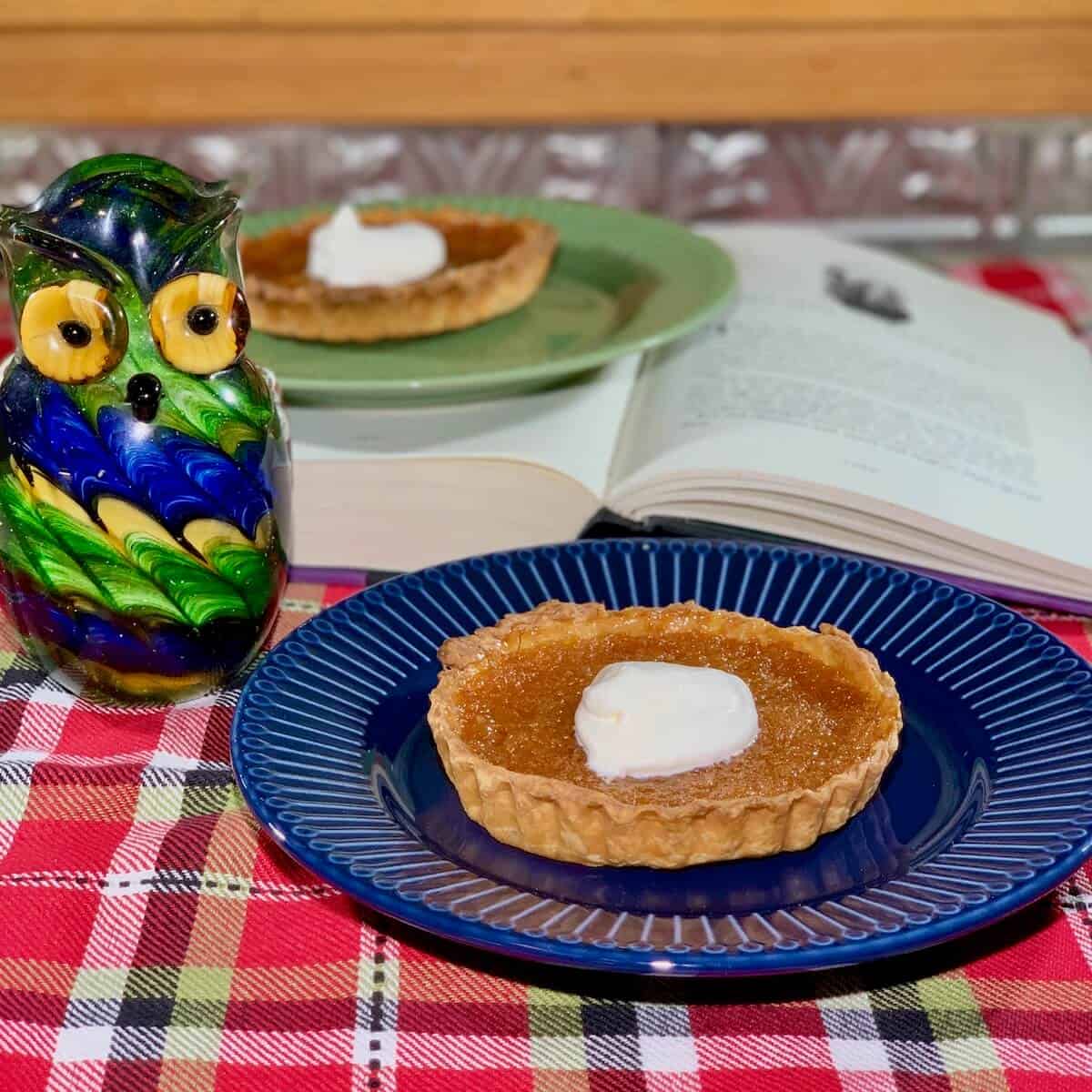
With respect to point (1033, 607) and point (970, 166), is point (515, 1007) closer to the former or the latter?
point (1033, 607)

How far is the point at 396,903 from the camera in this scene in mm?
789

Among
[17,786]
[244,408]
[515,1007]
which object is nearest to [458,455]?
A: [244,408]

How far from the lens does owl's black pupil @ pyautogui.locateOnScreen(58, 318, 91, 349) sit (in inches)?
37.4

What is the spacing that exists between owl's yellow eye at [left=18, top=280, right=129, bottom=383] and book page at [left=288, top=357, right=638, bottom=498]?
0.42m

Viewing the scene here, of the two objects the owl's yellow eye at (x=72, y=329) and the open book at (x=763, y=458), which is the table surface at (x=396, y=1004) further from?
the open book at (x=763, y=458)

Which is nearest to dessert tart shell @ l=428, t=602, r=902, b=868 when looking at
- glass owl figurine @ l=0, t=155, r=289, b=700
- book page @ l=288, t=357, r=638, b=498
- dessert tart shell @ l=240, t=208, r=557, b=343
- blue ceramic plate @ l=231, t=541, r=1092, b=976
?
blue ceramic plate @ l=231, t=541, r=1092, b=976

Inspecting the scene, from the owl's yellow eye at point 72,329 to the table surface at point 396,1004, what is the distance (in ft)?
1.00

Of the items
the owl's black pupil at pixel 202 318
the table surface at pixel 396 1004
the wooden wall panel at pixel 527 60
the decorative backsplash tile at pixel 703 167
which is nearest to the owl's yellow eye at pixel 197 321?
the owl's black pupil at pixel 202 318

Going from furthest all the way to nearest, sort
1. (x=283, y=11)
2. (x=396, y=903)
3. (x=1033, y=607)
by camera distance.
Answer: (x=283, y=11), (x=1033, y=607), (x=396, y=903)

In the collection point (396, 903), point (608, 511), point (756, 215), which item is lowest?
point (756, 215)

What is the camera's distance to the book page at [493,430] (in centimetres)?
138

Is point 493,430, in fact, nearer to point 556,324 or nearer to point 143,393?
point 556,324

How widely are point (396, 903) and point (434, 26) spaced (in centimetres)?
225

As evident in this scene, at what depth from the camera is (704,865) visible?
0.87 m
